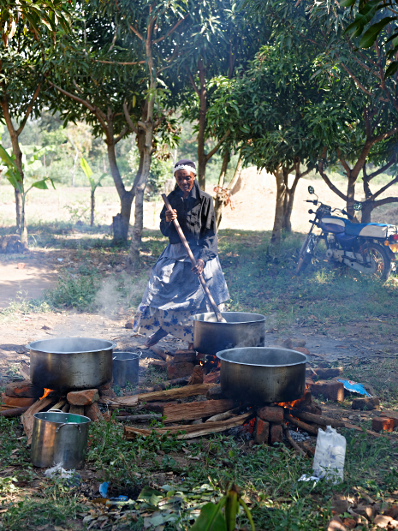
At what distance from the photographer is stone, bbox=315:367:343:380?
4652mm

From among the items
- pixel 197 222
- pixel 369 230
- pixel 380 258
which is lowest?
pixel 380 258

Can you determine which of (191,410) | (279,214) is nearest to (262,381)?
(191,410)

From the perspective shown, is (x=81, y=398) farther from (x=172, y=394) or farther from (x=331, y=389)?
(x=331, y=389)

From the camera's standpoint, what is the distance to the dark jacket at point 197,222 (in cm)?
497

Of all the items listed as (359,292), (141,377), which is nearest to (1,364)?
(141,377)

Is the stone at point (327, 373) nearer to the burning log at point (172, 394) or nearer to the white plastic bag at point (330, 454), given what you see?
→ the burning log at point (172, 394)

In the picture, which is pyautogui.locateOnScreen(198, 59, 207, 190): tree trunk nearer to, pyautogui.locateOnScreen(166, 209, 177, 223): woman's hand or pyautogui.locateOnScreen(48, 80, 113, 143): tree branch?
pyautogui.locateOnScreen(48, 80, 113, 143): tree branch

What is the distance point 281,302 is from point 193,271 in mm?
3800

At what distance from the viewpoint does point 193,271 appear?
15.7 ft

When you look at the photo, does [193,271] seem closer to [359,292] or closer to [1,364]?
[1,364]

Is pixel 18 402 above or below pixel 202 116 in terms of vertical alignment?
below

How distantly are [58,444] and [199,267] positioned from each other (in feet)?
7.53

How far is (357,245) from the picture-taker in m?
9.62

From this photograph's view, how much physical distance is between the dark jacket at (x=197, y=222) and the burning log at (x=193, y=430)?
1.92 meters
